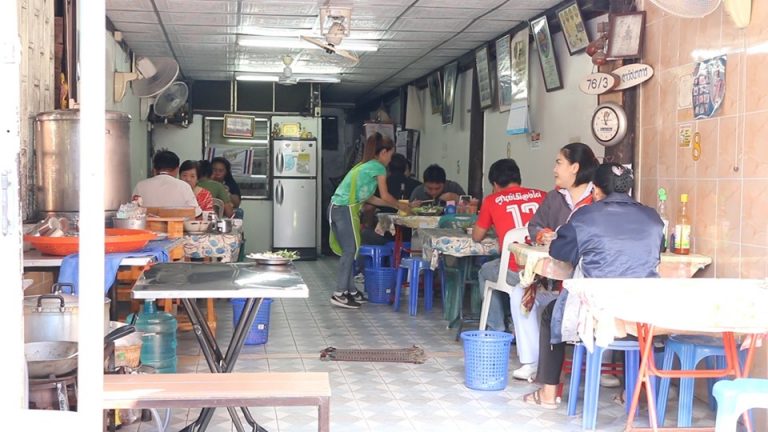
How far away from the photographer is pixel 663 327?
148 inches

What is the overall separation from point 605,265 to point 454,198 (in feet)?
17.2

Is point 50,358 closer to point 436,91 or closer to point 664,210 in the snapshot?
point 664,210

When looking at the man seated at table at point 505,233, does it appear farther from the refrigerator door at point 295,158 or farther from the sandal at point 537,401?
the refrigerator door at point 295,158

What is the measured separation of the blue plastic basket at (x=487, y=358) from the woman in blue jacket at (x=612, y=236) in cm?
85

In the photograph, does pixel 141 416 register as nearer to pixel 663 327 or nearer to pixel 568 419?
pixel 568 419

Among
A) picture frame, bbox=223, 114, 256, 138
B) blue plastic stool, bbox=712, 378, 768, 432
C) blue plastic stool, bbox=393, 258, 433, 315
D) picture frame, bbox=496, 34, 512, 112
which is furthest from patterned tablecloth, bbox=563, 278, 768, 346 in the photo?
picture frame, bbox=223, 114, 256, 138

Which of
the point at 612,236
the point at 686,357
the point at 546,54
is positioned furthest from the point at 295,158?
the point at 686,357

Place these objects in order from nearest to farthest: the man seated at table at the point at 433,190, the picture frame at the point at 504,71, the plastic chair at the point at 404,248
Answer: the picture frame at the point at 504,71
the plastic chair at the point at 404,248
the man seated at table at the point at 433,190

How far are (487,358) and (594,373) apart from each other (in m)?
0.93

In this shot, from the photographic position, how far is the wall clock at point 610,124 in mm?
6039

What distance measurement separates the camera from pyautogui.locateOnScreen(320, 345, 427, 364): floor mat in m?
6.14

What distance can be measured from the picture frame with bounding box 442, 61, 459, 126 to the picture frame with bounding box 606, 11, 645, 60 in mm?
5160

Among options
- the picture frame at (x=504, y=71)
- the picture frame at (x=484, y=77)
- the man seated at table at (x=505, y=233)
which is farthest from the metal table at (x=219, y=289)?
the picture frame at (x=484, y=77)

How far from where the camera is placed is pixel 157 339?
5441mm
